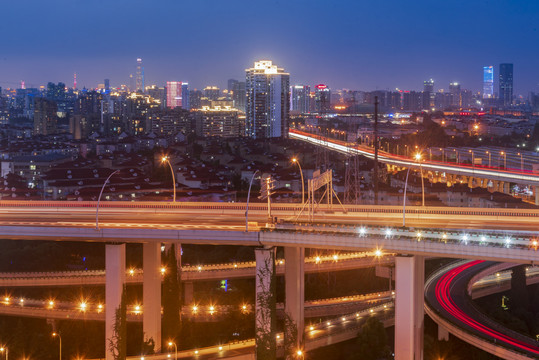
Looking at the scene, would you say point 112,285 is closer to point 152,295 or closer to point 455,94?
point 152,295

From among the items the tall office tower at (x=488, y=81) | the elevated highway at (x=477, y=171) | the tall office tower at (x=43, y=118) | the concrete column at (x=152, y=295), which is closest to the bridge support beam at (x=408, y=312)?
the concrete column at (x=152, y=295)

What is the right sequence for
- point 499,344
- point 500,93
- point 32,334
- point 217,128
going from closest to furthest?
point 499,344, point 32,334, point 217,128, point 500,93

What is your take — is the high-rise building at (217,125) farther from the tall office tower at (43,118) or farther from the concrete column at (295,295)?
the concrete column at (295,295)

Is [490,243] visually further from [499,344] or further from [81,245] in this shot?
[81,245]

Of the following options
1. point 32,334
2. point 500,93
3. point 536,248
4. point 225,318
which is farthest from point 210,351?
point 500,93

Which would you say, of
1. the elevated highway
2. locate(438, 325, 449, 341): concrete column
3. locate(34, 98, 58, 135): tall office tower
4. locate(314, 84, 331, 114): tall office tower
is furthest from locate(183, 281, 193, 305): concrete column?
locate(34, 98, 58, 135): tall office tower
